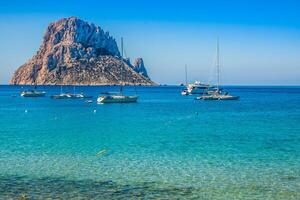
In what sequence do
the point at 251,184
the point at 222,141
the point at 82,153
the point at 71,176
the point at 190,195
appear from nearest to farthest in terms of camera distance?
the point at 190,195 < the point at 251,184 < the point at 71,176 < the point at 82,153 < the point at 222,141

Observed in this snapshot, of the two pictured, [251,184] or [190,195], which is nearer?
[190,195]

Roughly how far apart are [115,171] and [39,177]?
4.63 metres

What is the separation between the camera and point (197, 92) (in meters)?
194

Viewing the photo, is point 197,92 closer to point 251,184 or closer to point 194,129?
point 194,129

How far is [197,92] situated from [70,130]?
472 ft

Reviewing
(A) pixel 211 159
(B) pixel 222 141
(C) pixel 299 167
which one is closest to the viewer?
(C) pixel 299 167

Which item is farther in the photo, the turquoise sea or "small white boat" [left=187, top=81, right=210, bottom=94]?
"small white boat" [left=187, top=81, right=210, bottom=94]

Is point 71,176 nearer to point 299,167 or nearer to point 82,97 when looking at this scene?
point 299,167

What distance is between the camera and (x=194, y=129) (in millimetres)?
53656

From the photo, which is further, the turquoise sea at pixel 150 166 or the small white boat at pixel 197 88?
the small white boat at pixel 197 88

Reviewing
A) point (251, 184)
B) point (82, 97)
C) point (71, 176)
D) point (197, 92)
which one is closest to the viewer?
point (251, 184)

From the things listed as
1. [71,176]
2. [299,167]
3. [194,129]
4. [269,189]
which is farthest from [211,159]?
[194,129]

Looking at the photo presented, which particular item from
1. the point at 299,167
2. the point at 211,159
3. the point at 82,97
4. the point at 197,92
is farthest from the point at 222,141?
the point at 197,92

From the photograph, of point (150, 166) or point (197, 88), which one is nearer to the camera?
point (150, 166)
